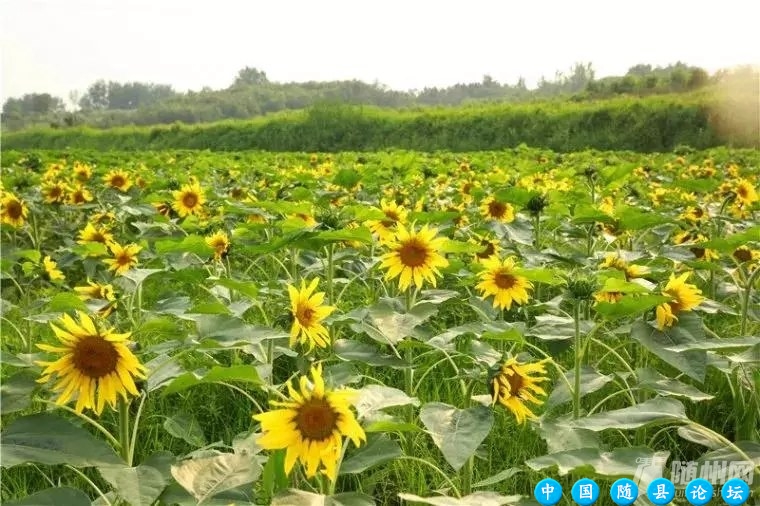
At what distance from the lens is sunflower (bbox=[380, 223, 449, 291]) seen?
1.72m

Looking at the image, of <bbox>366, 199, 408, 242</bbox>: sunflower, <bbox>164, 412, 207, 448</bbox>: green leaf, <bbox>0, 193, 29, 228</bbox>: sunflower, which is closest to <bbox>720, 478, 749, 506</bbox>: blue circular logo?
<bbox>164, 412, 207, 448</bbox>: green leaf

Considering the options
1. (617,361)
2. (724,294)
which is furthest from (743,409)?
(724,294)

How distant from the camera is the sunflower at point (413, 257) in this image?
172 cm

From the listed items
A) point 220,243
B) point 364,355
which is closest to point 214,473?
point 364,355

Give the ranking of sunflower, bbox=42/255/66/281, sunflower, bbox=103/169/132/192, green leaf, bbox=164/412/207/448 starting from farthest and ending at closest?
1. sunflower, bbox=103/169/132/192
2. sunflower, bbox=42/255/66/281
3. green leaf, bbox=164/412/207/448

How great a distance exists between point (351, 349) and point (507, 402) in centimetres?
39

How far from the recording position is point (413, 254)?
1.75 m

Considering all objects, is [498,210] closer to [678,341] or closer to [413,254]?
[413,254]

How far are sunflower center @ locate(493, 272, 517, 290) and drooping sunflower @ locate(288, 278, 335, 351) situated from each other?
661 millimetres

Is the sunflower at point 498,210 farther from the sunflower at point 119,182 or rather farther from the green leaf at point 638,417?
the sunflower at point 119,182

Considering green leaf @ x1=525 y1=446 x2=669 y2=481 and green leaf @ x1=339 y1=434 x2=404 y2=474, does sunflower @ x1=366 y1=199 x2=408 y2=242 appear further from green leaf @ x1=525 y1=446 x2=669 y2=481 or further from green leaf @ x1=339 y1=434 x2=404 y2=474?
green leaf @ x1=525 y1=446 x2=669 y2=481

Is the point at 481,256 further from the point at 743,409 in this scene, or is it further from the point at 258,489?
the point at 258,489

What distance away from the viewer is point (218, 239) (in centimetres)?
232

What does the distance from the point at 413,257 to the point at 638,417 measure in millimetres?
709
